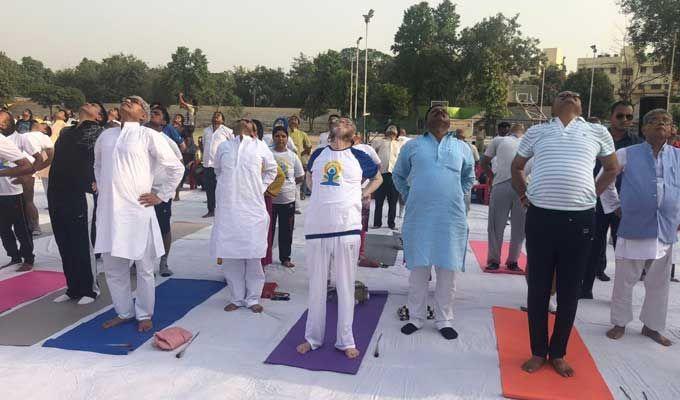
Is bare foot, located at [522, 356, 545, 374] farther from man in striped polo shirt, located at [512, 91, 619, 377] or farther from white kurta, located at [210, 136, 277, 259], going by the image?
white kurta, located at [210, 136, 277, 259]

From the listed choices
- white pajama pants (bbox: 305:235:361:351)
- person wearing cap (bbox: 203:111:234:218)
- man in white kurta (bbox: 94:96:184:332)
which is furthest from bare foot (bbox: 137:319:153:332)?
person wearing cap (bbox: 203:111:234:218)

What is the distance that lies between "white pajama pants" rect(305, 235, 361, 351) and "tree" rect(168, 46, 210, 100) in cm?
5670

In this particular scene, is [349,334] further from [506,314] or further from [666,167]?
[666,167]

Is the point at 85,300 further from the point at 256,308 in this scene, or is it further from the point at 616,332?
the point at 616,332

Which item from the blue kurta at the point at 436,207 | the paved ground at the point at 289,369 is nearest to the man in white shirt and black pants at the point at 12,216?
the paved ground at the point at 289,369

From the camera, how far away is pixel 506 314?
14.0 feet

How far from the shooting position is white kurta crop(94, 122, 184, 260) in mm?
3613

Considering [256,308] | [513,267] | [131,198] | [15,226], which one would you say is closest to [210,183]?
[15,226]

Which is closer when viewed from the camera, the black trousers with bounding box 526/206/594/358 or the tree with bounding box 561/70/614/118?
the black trousers with bounding box 526/206/594/358

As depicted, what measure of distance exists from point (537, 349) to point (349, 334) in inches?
48.1

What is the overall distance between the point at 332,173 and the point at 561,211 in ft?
4.71

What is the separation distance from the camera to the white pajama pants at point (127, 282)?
3.77 m

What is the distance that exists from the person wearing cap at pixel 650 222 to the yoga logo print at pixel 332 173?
2044 millimetres

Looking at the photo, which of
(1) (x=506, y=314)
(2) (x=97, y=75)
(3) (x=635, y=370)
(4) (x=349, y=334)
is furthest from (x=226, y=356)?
(2) (x=97, y=75)
